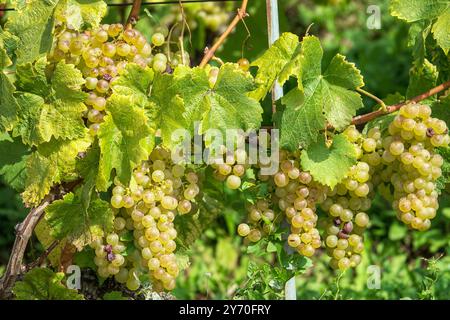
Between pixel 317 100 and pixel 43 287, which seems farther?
pixel 43 287

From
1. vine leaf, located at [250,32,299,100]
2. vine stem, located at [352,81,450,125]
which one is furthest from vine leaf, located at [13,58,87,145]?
vine stem, located at [352,81,450,125]

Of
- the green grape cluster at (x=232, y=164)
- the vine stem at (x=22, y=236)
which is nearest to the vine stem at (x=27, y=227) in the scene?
the vine stem at (x=22, y=236)

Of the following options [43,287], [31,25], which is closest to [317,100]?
[31,25]

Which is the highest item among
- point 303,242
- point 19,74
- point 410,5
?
point 410,5

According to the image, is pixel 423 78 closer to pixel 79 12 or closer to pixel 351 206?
pixel 351 206

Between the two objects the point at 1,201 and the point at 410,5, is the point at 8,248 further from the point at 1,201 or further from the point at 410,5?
the point at 410,5
